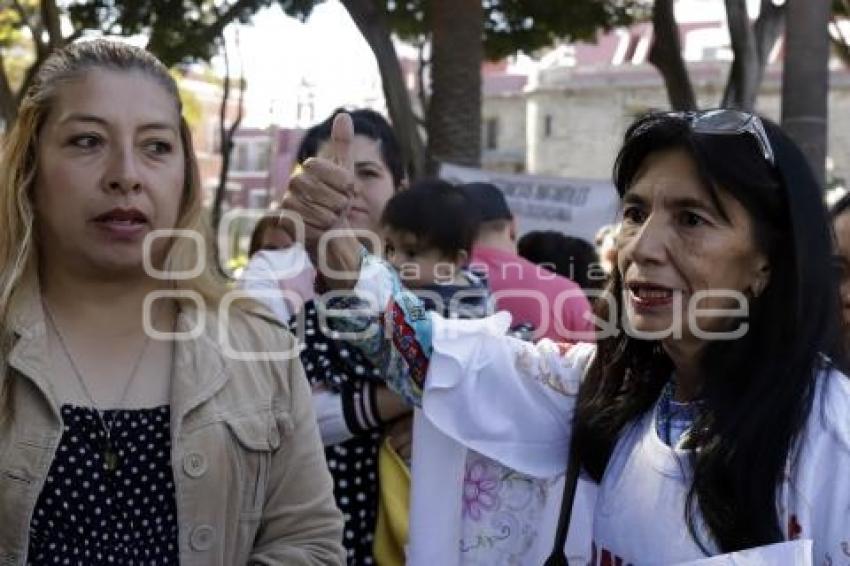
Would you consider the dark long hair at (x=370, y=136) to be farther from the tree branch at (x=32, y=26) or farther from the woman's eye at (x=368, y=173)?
the tree branch at (x=32, y=26)

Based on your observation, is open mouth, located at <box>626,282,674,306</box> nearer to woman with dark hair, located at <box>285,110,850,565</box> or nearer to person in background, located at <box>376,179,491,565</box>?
woman with dark hair, located at <box>285,110,850,565</box>

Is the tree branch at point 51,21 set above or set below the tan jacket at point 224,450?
above

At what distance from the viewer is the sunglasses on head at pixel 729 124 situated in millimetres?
2061

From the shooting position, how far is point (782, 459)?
1930 millimetres

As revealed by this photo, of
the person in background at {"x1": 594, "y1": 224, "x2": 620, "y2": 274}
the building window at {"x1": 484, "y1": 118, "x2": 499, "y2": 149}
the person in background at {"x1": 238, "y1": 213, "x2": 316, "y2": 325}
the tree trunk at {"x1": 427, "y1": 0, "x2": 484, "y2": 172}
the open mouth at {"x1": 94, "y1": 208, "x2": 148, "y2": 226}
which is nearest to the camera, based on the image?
the open mouth at {"x1": 94, "y1": 208, "x2": 148, "y2": 226}

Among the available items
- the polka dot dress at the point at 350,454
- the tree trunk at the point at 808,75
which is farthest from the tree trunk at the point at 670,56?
the polka dot dress at the point at 350,454

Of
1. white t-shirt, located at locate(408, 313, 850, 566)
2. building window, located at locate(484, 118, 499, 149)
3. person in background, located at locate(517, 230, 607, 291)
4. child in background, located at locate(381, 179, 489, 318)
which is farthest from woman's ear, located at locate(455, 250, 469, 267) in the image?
building window, located at locate(484, 118, 499, 149)

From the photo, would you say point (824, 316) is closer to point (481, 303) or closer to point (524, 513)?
point (524, 513)

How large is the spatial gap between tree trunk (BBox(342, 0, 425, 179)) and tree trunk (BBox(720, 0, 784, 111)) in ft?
8.54

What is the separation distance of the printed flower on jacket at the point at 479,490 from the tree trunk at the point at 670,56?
8032mm

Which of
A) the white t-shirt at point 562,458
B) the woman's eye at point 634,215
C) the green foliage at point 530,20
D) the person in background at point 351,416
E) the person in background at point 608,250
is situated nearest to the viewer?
the white t-shirt at point 562,458

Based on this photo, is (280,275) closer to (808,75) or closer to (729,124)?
(729,124)

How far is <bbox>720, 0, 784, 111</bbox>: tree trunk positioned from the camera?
9570 millimetres

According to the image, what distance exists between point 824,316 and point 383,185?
1.68 metres
